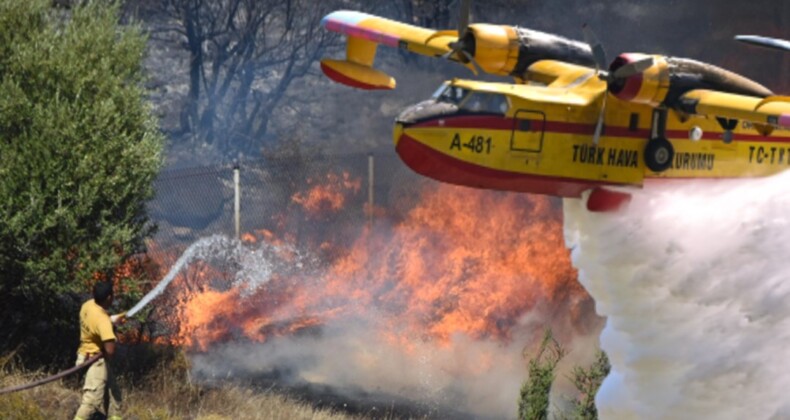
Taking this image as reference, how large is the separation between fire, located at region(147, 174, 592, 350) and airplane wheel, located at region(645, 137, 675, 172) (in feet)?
36.3

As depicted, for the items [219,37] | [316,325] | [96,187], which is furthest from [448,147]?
[219,37]

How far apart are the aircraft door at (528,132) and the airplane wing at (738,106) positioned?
7.05 ft

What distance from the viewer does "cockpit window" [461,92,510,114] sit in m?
17.5

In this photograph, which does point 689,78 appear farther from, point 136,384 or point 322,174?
point 322,174

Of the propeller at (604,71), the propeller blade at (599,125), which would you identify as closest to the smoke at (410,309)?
the propeller blade at (599,125)

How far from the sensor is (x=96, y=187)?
2153 centimetres

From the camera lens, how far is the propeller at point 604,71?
57.3 ft

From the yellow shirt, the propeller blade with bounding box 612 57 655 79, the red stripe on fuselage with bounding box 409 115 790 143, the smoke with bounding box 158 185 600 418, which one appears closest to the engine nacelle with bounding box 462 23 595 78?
the red stripe on fuselage with bounding box 409 115 790 143

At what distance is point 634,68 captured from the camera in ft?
57.4

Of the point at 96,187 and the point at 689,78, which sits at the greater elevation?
the point at 689,78

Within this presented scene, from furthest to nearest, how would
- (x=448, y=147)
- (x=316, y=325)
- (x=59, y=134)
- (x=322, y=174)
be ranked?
(x=322, y=174) → (x=316, y=325) → (x=59, y=134) → (x=448, y=147)

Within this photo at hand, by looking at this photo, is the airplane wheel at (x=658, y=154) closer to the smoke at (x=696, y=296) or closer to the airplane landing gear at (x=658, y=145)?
the airplane landing gear at (x=658, y=145)

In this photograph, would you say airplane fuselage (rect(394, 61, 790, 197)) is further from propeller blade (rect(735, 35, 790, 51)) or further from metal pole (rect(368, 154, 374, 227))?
metal pole (rect(368, 154, 374, 227))

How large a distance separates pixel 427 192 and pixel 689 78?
44.1 feet
